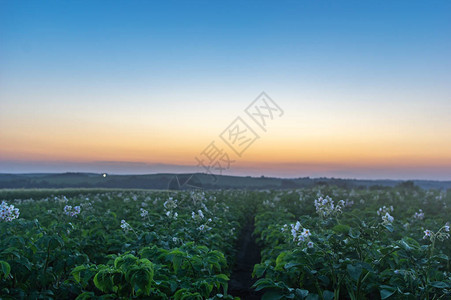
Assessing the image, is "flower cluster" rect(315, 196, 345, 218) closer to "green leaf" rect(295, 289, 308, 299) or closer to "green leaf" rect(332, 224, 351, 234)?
"green leaf" rect(332, 224, 351, 234)

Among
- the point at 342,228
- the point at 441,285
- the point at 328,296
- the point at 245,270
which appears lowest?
the point at 245,270

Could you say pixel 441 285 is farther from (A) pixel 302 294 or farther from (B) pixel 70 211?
(B) pixel 70 211

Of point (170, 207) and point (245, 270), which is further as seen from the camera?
point (245, 270)

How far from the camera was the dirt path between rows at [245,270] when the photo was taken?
294 inches

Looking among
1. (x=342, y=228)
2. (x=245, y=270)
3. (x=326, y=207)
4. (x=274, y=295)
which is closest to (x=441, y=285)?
(x=342, y=228)

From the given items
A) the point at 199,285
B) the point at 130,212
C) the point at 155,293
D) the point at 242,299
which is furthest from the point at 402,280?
the point at 130,212

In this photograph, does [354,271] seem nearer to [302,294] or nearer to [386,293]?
[386,293]

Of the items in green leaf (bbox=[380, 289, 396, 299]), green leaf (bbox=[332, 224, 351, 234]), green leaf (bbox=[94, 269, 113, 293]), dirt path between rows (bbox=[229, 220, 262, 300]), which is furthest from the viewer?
dirt path between rows (bbox=[229, 220, 262, 300])

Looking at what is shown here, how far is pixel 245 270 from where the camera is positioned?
9648 millimetres

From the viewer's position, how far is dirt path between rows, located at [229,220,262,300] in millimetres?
7467

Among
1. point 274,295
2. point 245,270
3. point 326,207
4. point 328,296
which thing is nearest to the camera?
point 274,295

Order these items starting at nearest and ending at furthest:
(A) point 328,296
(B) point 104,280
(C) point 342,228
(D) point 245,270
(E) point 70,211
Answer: (B) point 104,280, (A) point 328,296, (C) point 342,228, (E) point 70,211, (D) point 245,270

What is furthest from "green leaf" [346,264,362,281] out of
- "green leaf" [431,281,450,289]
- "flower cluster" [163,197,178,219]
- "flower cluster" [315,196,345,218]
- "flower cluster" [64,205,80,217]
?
"flower cluster" [64,205,80,217]

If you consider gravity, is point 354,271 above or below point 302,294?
above
